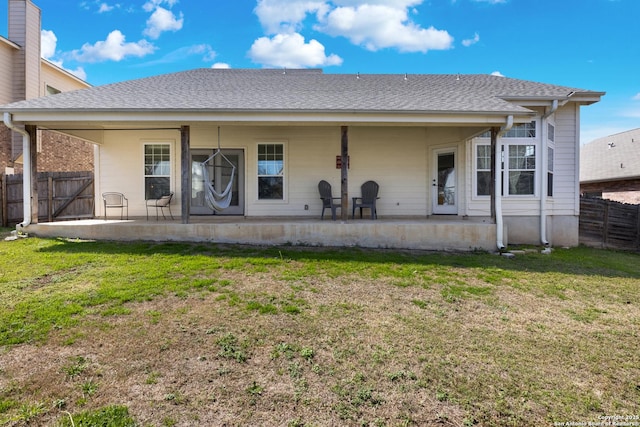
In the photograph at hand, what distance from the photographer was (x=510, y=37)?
43.7 ft

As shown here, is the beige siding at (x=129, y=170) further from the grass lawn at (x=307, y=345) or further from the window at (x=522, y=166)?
the window at (x=522, y=166)

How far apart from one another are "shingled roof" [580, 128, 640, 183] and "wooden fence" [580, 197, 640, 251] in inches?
293

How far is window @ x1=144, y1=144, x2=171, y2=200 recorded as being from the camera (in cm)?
904

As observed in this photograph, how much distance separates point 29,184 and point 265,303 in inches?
255

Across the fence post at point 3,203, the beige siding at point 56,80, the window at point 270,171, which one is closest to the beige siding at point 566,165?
the window at point 270,171

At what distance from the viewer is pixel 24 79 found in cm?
1198

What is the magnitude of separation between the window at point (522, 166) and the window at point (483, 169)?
18.8 inches

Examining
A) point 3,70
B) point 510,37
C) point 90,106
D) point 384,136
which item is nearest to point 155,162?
point 90,106

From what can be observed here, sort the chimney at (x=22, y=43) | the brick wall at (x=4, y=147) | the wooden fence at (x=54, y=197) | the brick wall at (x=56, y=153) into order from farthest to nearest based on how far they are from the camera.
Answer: the chimney at (x=22, y=43) < the brick wall at (x=56, y=153) < the brick wall at (x=4, y=147) < the wooden fence at (x=54, y=197)

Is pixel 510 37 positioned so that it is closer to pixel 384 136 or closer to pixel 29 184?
pixel 384 136

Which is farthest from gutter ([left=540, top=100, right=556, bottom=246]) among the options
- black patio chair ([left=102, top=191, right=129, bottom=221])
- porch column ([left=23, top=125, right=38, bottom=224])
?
porch column ([left=23, top=125, right=38, bottom=224])

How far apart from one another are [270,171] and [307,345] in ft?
21.8

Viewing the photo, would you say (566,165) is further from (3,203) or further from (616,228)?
(3,203)

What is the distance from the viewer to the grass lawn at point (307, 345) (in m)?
2.18
